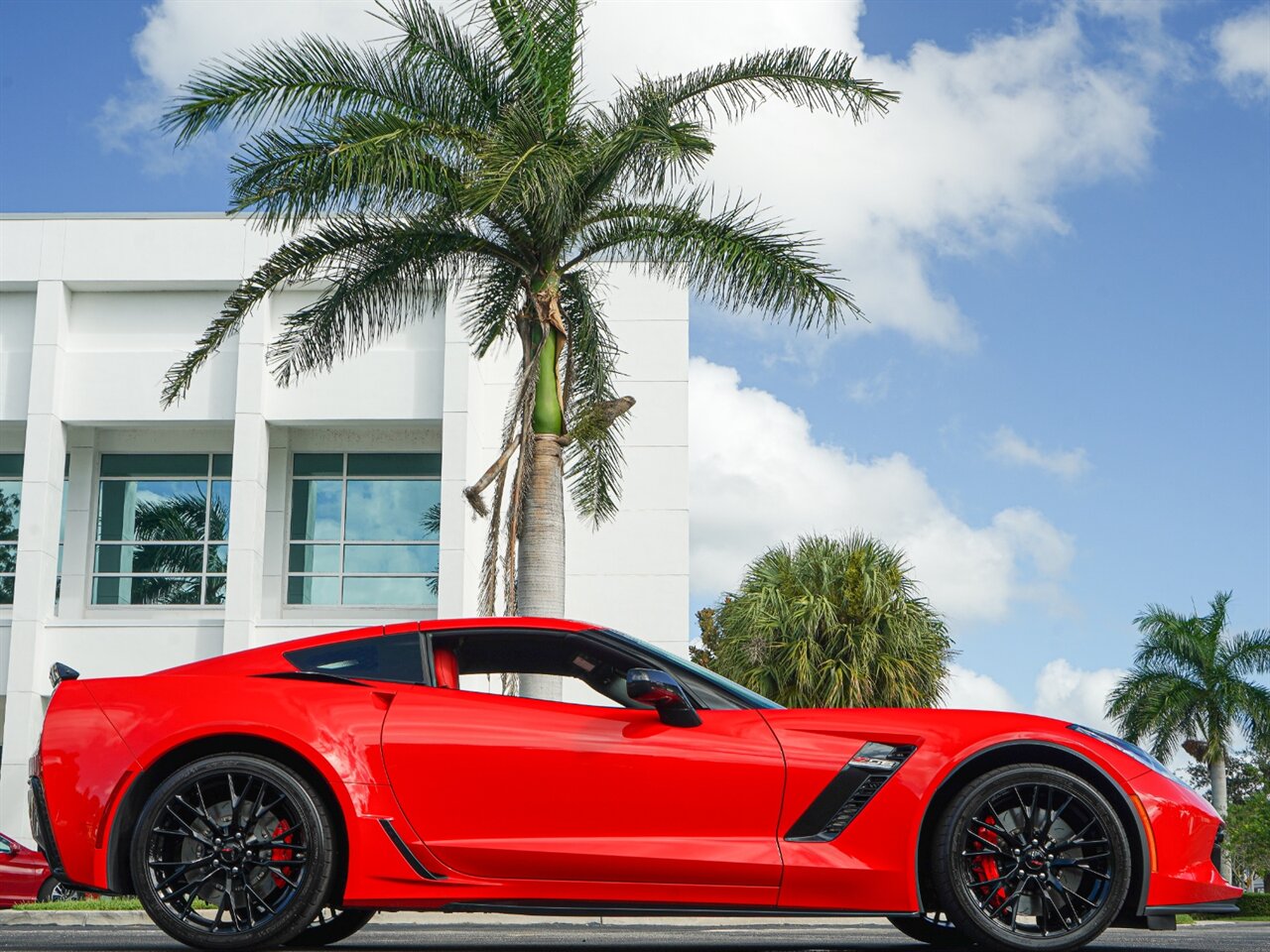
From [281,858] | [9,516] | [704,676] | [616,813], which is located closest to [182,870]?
[281,858]

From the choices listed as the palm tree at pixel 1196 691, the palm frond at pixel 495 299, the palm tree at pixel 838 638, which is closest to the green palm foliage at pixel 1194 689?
the palm tree at pixel 1196 691

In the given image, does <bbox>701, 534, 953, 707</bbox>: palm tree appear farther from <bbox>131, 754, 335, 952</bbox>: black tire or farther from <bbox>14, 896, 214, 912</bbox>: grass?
<bbox>131, 754, 335, 952</bbox>: black tire

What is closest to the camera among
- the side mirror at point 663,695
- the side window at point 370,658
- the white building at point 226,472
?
the side mirror at point 663,695

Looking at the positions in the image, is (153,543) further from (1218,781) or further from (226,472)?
(1218,781)

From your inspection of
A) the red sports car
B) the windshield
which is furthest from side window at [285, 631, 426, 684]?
the windshield

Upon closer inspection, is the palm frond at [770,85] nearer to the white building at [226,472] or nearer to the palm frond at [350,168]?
the palm frond at [350,168]

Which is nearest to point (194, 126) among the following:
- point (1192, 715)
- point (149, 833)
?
point (149, 833)

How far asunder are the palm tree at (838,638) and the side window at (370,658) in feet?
61.7

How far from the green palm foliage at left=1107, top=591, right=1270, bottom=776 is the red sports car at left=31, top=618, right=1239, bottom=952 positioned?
109ft

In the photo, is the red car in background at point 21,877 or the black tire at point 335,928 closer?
the black tire at point 335,928

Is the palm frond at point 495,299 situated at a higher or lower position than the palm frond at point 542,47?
lower

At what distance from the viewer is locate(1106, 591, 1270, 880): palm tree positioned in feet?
119

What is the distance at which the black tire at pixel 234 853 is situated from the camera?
509cm

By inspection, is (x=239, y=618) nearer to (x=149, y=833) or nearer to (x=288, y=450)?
(x=288, y=450)
